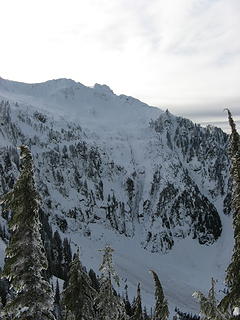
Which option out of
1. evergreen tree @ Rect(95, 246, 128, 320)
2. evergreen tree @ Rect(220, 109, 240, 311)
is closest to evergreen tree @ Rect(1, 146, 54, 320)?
evergreen tree @ Rect(220, 109, 240, 311)

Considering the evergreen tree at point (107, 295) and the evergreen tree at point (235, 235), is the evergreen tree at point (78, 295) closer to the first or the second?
the evergreen tree at point (107, 295)

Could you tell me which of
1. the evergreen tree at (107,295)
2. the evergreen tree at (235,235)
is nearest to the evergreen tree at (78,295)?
the evergreen tree at (107,295)

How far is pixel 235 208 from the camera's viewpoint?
47.1 ft

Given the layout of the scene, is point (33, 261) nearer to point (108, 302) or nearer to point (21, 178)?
point (21, 178)

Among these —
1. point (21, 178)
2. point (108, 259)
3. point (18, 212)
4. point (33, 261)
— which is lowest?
point (108, 259)

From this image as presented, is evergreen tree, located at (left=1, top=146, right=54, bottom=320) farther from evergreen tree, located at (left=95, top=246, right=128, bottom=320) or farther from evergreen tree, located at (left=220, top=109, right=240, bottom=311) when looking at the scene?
evergreen tree, located at (left=95, top=246, right=128, bottom=320)

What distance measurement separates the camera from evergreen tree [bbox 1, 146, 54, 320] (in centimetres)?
1758

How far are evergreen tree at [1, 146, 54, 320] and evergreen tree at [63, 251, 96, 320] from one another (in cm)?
879

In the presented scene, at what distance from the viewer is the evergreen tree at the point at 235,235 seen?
44.6ft

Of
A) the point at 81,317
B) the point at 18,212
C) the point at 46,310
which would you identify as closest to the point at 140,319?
the point at 81,317

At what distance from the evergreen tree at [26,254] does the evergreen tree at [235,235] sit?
24.1 feet

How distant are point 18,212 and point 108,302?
15586 millimetres

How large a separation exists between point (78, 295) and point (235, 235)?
14.8 m

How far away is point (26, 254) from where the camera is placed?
17.9m
